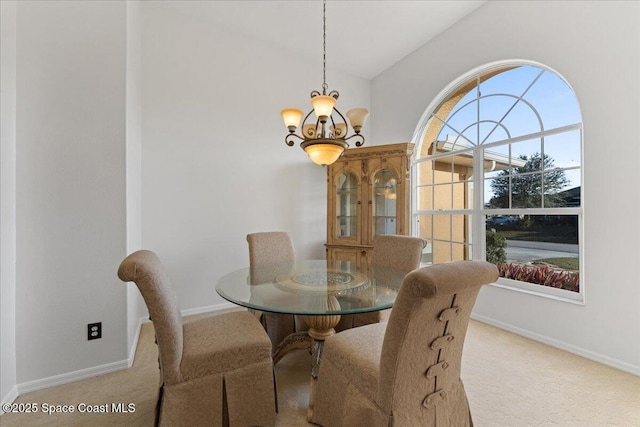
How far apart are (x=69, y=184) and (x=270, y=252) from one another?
153cm

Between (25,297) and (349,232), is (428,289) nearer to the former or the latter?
(25,297)

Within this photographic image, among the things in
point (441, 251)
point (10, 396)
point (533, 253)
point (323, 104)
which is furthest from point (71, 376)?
point (533, 253)

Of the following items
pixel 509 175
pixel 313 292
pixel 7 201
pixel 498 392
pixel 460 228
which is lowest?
pixel 498 392

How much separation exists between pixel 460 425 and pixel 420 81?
140 inches

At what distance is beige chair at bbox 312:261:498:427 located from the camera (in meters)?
1.02

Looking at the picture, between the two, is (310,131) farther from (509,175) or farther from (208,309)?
(208,309)

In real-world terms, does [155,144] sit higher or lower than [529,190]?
higher

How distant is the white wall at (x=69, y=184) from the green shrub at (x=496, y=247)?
3384 mm

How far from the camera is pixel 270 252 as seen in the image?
2.66m

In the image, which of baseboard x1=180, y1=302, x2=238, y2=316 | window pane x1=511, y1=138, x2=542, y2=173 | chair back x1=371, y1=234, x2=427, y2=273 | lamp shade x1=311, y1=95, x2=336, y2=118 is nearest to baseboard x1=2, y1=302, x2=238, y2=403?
baseboard x1=180, y1=302, x2=238, y2=316

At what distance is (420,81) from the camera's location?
3.61 meters

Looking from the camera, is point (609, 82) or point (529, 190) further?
point (529, 190)

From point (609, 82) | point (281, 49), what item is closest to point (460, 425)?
point (609, 82)

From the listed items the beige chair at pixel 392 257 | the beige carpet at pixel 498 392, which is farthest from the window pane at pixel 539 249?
the beige chair at pixel 392 257
